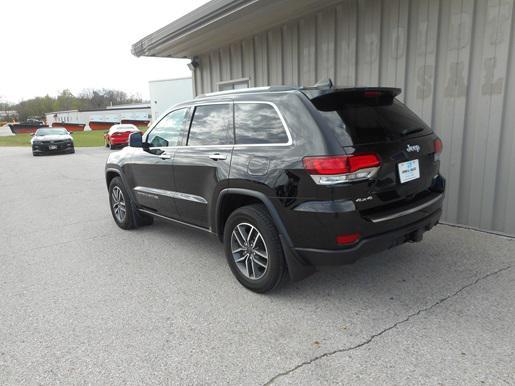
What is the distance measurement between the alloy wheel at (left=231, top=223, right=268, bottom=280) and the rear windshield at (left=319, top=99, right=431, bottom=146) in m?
1.14

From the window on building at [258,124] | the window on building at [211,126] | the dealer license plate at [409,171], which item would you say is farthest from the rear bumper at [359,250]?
the window on building at [211,126]

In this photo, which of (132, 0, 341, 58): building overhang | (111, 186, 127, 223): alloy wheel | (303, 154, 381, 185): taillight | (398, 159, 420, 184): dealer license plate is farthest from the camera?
(132, 0, 341, 58): building overhang

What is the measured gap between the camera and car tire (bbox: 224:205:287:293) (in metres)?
3.36

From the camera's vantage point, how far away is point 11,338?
3047 millimetres

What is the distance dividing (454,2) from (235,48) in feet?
16.5

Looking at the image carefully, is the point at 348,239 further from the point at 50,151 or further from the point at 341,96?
the point at 50,151

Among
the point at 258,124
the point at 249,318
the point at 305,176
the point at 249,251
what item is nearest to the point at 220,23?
the point at 258,124

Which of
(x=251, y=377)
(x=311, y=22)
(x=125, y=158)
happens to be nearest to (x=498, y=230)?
(x=251, y=377)

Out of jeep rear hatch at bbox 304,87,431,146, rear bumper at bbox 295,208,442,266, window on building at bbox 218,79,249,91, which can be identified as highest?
window on building at bbox 218,79,249,91

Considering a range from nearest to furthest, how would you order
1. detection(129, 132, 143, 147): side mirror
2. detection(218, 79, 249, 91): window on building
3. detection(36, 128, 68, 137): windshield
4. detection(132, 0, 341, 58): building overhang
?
detection(129, 132, 143, 147): side mirror → detection(132, 0, 341, 58): building overhang → detection(218, 79, 249, 91): window on building → detection(36, 128, 68, 137): windshield

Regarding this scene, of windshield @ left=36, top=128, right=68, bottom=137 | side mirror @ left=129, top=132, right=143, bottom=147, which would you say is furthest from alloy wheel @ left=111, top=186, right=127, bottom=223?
windshield @ left=36, top=128, right=68, bottom=137

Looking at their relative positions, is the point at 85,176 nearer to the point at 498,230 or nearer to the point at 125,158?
the point at 125,158

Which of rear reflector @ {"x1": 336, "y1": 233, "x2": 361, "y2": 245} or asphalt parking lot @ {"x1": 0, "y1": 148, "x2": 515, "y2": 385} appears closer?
asphalt parking lot @ {"x1": 0, "y1": 148, "x2": 515, "y2": 385}

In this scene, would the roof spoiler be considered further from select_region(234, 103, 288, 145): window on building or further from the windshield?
the windshield
